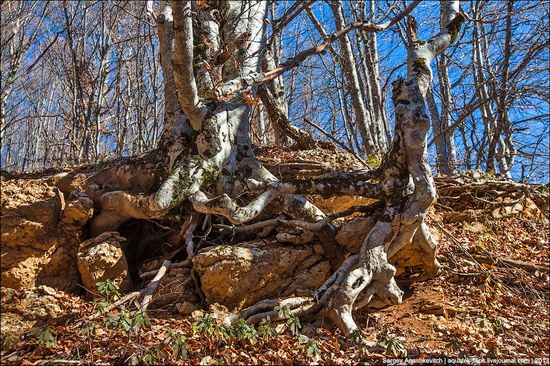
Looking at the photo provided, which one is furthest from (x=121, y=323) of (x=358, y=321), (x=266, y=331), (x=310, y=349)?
(x=358, y=321)

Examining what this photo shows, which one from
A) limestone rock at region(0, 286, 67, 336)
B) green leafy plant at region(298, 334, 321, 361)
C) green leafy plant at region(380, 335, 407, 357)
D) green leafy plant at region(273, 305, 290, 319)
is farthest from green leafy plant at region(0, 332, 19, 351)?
green leafy plant at region(380, 335, 407, 357)

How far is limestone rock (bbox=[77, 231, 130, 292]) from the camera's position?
3402mm

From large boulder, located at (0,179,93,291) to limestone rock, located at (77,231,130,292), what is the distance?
23 centimetres

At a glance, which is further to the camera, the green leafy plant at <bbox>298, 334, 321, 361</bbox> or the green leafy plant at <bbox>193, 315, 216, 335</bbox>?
the green leafy plant at <bbox>193, 315, 216, 335</bbox>

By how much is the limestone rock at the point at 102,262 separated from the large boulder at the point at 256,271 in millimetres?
744

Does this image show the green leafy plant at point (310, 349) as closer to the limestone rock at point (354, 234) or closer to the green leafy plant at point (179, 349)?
the green leafy plant at point (179, 349)

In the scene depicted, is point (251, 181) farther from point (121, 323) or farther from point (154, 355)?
point (154, 355)

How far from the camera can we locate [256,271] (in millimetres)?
3439

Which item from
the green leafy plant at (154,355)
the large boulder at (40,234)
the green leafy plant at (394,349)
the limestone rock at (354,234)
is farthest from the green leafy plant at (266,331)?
the large boulder at (40,234)

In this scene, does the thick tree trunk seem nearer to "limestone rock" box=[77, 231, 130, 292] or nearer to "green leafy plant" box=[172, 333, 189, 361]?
"limestone rock" box=[77, 231, 130, 292]

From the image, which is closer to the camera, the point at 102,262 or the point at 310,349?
the point at 310,349

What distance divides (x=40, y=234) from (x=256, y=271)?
82.5 inches

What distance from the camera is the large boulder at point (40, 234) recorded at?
3348 mm

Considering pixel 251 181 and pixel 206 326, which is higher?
pixel 251 181
